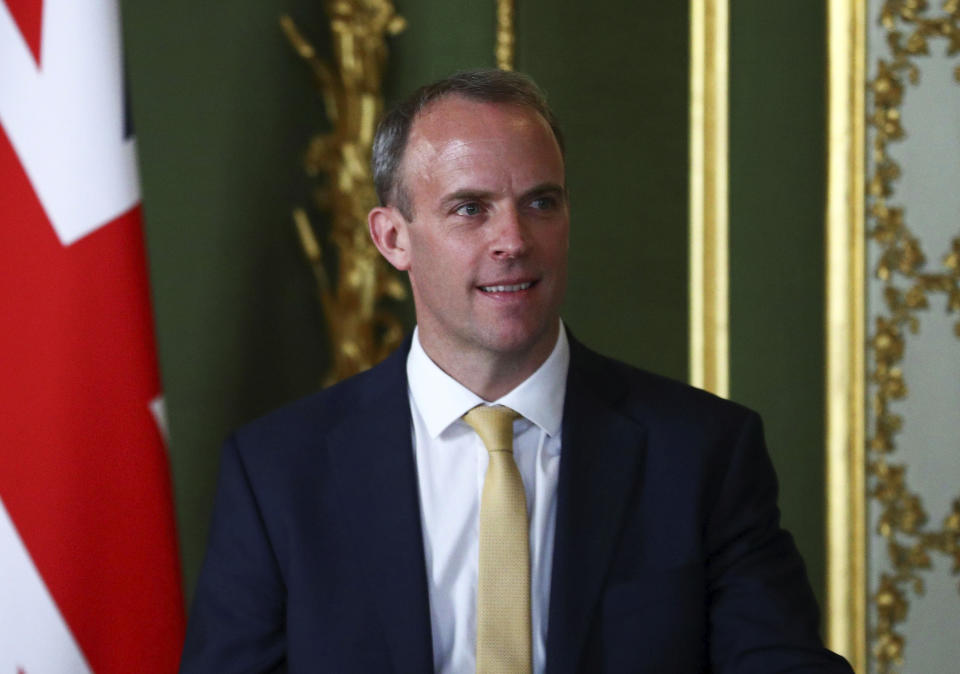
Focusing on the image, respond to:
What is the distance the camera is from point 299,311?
8.95ft

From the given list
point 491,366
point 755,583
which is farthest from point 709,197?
point 755,583

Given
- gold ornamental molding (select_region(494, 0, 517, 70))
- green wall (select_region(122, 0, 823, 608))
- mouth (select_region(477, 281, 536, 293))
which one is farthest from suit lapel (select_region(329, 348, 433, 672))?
gold ornamental molding (select_region(494, 0, 517, 70))

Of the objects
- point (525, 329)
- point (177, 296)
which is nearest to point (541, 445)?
point (525, 329)

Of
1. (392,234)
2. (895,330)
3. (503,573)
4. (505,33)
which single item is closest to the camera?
(503,573)

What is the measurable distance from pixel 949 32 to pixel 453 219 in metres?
1.30

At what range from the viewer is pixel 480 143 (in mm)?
1731

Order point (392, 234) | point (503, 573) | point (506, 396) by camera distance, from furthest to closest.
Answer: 1. point (392, 234)
2. point (506, 396)
3. point (503, 573)

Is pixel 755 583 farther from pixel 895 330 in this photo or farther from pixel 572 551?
pixel 895 330

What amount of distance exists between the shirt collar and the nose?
0.66 feet

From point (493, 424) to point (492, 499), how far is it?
0.36ft

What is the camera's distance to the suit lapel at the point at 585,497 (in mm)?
1662

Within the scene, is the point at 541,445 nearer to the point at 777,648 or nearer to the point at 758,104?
the point at 777,648

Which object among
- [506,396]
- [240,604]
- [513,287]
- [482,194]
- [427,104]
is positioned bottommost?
[240,604]

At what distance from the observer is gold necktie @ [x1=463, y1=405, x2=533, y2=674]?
1647 millimetres
